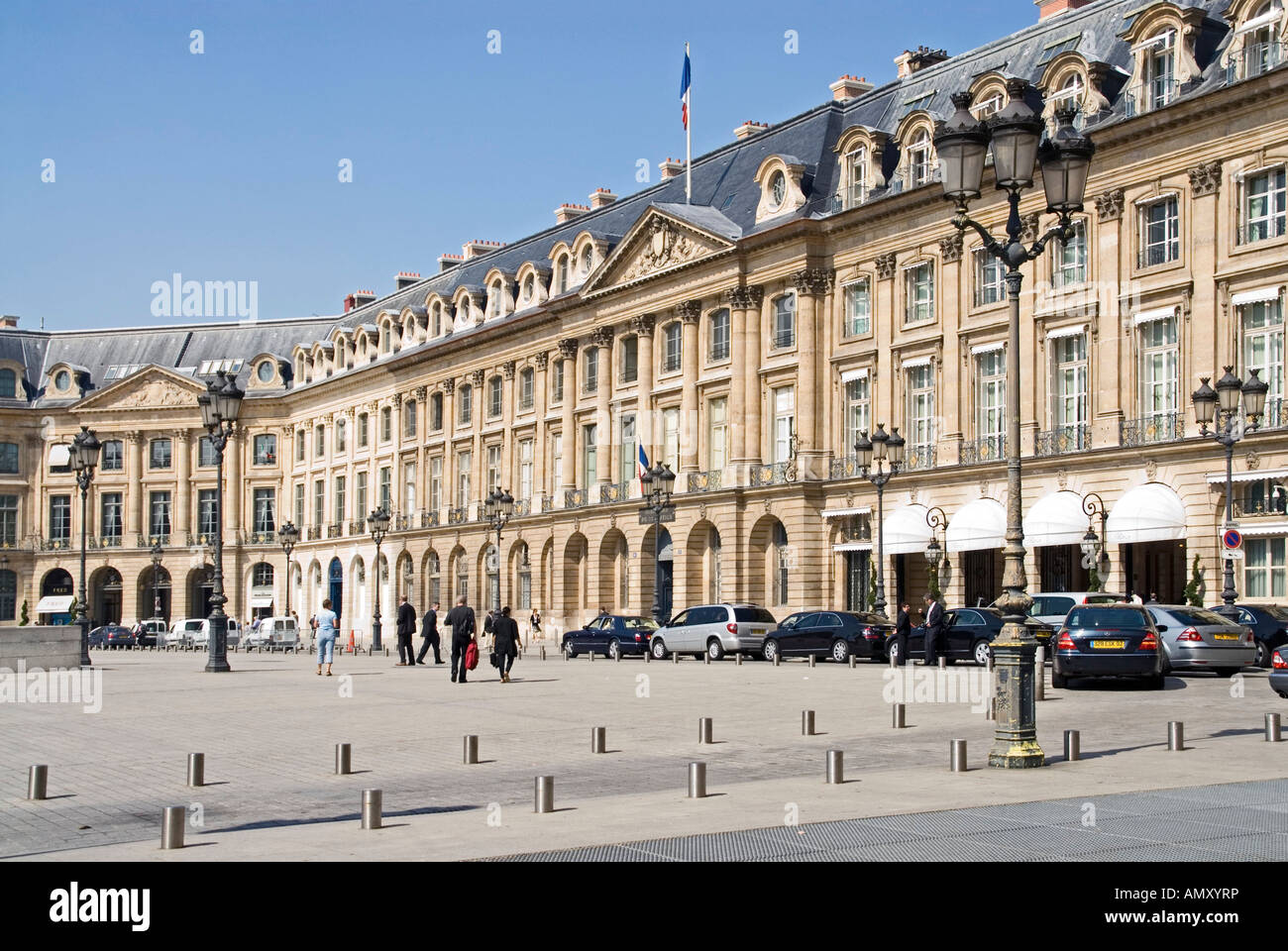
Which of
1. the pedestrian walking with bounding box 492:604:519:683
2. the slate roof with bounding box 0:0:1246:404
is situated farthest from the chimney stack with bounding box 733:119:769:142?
the pedestrian walking with bounding box 492:604:519:683

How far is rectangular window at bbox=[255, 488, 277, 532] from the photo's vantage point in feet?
336

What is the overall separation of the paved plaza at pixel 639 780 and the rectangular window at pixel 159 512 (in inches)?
3153

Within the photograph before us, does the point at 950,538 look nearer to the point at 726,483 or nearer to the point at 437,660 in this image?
the point at 726,483

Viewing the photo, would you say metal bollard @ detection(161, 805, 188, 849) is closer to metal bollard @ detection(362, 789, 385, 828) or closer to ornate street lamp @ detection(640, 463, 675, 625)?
metal bollard @ detection(362, 789, 385, 828)

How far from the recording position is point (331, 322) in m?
103

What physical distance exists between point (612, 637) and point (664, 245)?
62.2 ft

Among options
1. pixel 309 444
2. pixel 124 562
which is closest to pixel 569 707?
pixel 309 444

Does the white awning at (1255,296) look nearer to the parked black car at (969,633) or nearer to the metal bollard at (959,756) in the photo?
the parked black car at (969,633)

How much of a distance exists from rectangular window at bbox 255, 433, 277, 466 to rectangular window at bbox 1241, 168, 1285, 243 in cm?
7128

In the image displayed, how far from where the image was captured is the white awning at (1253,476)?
132 feet

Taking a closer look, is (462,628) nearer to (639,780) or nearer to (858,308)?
(639,780)
